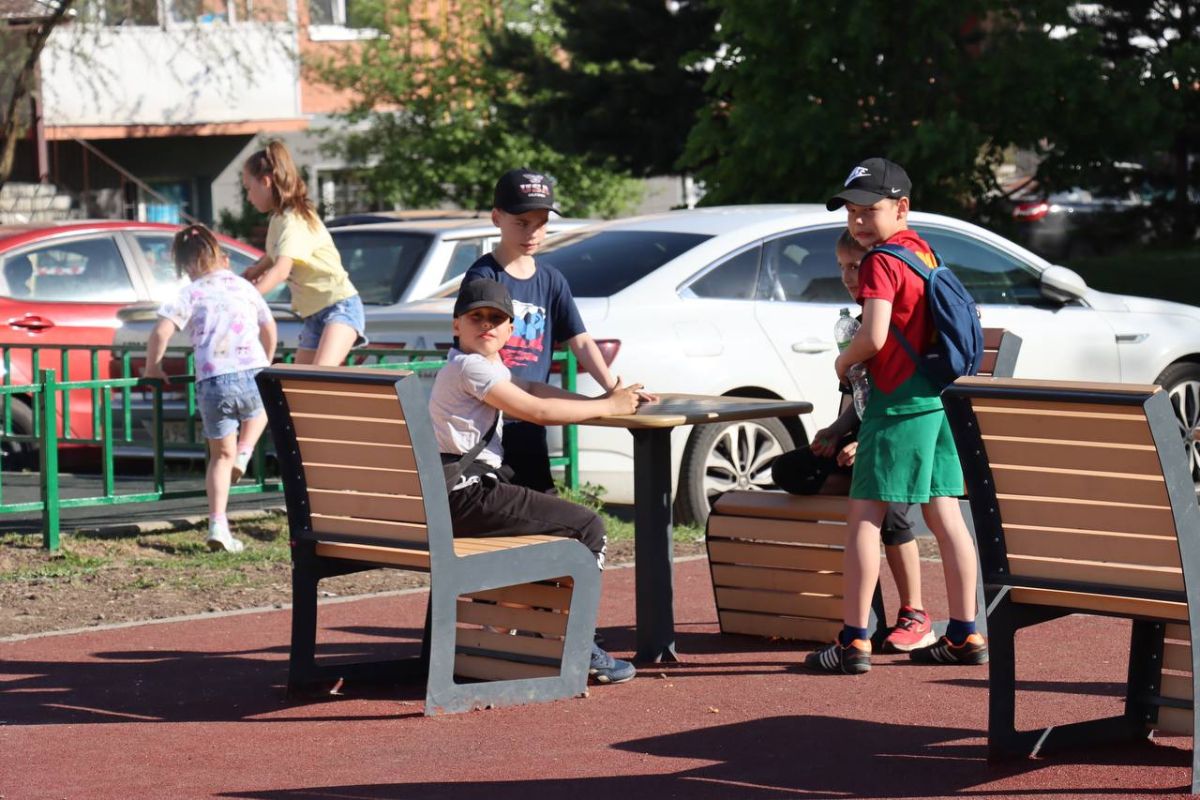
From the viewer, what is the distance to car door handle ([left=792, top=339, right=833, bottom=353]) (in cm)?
998

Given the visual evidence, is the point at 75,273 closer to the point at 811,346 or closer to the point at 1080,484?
the point at 811,346

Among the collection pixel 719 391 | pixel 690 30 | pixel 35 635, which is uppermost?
pixel 690 30

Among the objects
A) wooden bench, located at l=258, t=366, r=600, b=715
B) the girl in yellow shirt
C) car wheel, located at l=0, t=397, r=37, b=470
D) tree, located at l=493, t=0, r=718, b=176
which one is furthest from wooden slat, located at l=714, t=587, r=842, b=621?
tree, located at l=493, t=0, r=718, b=176

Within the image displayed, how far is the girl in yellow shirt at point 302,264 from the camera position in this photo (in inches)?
367

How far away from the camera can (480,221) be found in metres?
12.6

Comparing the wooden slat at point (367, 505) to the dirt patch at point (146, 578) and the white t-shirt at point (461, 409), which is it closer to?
the white t-shirt at point (461, 409)

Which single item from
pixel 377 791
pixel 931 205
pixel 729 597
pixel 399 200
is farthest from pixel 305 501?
pixel 399 200

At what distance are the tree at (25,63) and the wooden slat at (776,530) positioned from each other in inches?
587

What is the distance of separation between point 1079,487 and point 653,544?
6.82 feet

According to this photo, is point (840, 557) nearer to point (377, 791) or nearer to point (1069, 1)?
point (377, 791)

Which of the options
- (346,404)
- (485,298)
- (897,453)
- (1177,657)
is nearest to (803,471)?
(897,453)

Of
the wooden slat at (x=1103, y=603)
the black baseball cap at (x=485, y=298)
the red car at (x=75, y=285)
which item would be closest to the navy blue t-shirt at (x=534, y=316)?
the black baseball cap at (x=485, y=298)

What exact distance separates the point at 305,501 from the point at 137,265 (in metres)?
7.33

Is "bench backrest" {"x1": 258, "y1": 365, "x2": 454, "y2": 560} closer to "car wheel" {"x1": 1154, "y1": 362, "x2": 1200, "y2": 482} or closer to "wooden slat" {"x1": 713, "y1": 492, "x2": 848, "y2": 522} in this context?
"wooden slat" {"x1": 713, "y1": 492, "x2": 848, "y2": 522}
